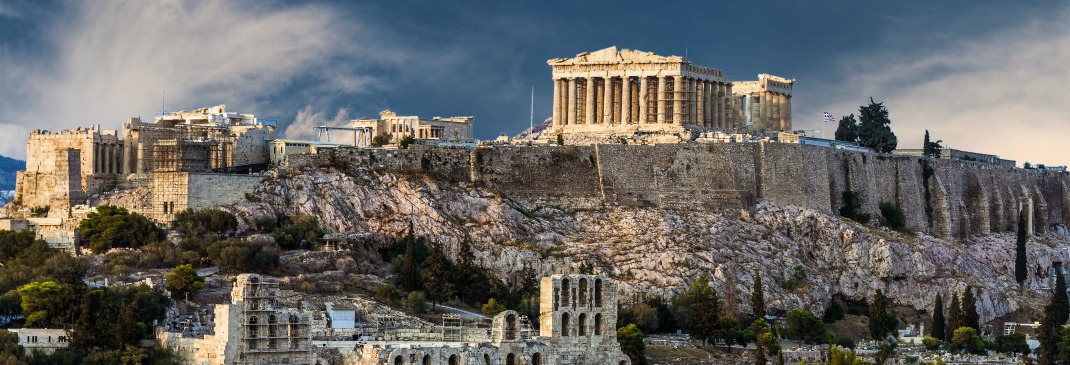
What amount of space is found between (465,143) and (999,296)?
27471 millimetres

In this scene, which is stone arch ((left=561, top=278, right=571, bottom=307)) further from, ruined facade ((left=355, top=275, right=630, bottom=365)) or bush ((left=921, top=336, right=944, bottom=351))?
bush ((left=921, top=336, right=944, bottom=351))

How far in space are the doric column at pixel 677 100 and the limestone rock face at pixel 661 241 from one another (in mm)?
7481

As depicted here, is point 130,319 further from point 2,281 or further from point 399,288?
point 399,288

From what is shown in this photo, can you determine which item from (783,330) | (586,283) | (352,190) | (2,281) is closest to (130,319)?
(2,281)

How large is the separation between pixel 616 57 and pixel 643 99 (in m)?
2.64

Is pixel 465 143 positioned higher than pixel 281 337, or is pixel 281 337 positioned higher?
pixel 465 143

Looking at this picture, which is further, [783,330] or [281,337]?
[783,330]

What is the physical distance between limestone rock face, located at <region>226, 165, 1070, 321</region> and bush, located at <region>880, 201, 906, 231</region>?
461cm

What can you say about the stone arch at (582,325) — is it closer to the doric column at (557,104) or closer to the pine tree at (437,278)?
the pine tree at (437,278)

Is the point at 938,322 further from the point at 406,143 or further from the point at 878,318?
the point at 406,143

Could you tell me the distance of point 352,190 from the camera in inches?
3780

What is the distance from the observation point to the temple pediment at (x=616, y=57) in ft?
367

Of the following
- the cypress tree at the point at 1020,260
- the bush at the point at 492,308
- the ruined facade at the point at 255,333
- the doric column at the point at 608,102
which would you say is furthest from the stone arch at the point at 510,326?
the cypress tree at the point at 1020,260

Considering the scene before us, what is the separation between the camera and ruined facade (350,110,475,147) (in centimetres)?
11975
